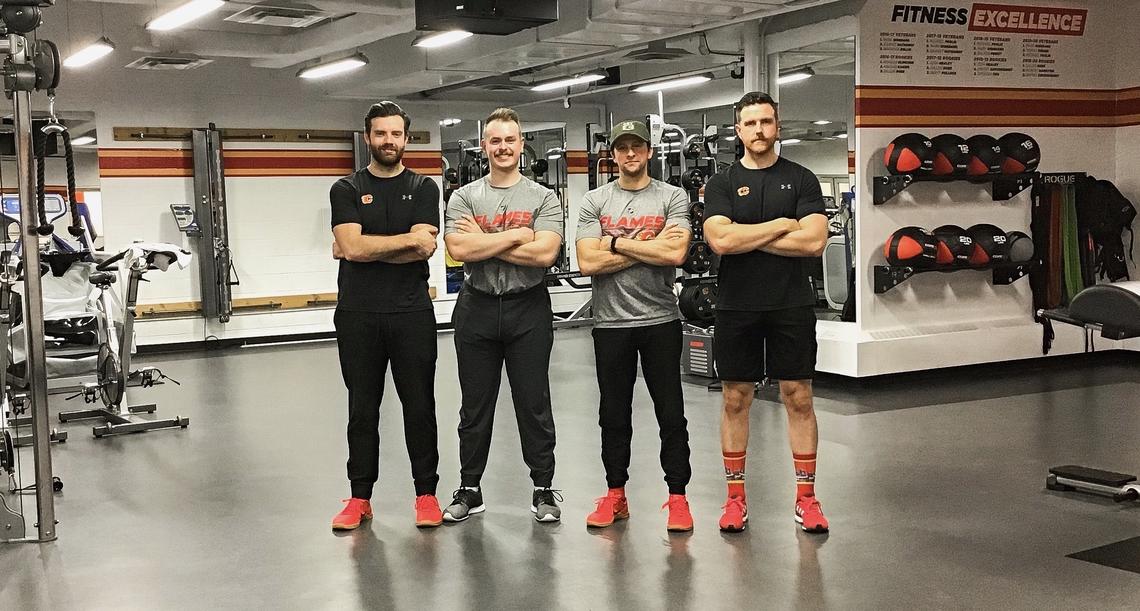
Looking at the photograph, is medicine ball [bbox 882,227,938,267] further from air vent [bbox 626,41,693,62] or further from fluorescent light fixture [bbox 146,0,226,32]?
fluorescent light fixture [bbox 146,0,226,32]

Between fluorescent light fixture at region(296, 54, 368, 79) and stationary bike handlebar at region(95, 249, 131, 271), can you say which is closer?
stationary bike handlebar at region(95, 249, 131, 271)

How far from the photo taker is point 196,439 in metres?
6.68

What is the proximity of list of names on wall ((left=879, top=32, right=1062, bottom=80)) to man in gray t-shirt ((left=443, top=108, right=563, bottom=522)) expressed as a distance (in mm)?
4389

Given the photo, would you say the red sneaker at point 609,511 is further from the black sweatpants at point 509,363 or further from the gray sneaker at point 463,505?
the gray sneaker at point 463,505

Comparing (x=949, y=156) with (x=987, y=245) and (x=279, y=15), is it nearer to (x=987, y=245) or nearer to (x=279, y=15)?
(x=987, y=245)

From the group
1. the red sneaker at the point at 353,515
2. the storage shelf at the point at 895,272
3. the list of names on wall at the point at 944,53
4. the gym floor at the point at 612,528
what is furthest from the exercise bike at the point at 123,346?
the list of names on wall at the point at 944,53

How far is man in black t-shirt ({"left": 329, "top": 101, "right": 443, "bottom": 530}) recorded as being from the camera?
434 centimetres

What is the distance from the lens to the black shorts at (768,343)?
421 cm

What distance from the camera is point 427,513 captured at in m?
4.49

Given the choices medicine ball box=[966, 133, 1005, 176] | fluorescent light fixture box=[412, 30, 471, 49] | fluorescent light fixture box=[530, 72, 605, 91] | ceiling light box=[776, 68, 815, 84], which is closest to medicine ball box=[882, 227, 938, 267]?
medicine ball box=[966, 133, 1005, 176]

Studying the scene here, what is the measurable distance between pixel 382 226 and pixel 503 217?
481 mm

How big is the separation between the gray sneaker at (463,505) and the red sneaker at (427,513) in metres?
0.05

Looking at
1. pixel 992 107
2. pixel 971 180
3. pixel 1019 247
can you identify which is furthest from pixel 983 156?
pixel 1019 247

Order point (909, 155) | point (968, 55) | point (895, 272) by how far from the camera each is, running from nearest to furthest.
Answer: point (909, 155) < point (895, 272) < point (968, 55)
